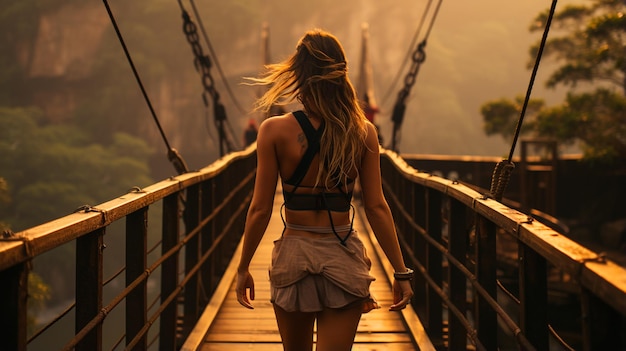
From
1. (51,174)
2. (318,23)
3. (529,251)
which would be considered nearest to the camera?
(529,251)

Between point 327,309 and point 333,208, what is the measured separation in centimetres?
29

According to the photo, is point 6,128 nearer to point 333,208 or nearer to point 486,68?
point 333,208

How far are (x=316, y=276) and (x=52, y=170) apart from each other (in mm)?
43881

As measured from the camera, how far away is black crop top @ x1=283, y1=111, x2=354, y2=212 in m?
2.52

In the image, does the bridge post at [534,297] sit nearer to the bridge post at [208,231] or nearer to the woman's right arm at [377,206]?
the woman's right arm at [377,206]

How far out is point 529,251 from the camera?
8.77 feet

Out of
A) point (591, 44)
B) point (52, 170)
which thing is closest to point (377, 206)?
point (591, 44)

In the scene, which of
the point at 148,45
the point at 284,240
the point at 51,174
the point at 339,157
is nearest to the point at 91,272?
the point at 284,240

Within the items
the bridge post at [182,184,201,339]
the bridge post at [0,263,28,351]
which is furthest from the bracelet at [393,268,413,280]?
the bridge post at [182,184,201,339]

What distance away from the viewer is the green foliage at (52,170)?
132ft

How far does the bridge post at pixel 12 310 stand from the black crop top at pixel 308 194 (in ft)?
2.63

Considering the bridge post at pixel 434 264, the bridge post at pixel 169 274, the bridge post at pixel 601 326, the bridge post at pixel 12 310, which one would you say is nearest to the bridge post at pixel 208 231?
the bridge post at pixel 169 274

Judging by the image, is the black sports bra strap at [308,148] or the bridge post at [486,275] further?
the bridge post at [486,275]

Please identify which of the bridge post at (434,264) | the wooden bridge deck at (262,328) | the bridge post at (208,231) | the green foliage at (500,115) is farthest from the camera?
the green foliage at (500,115)
